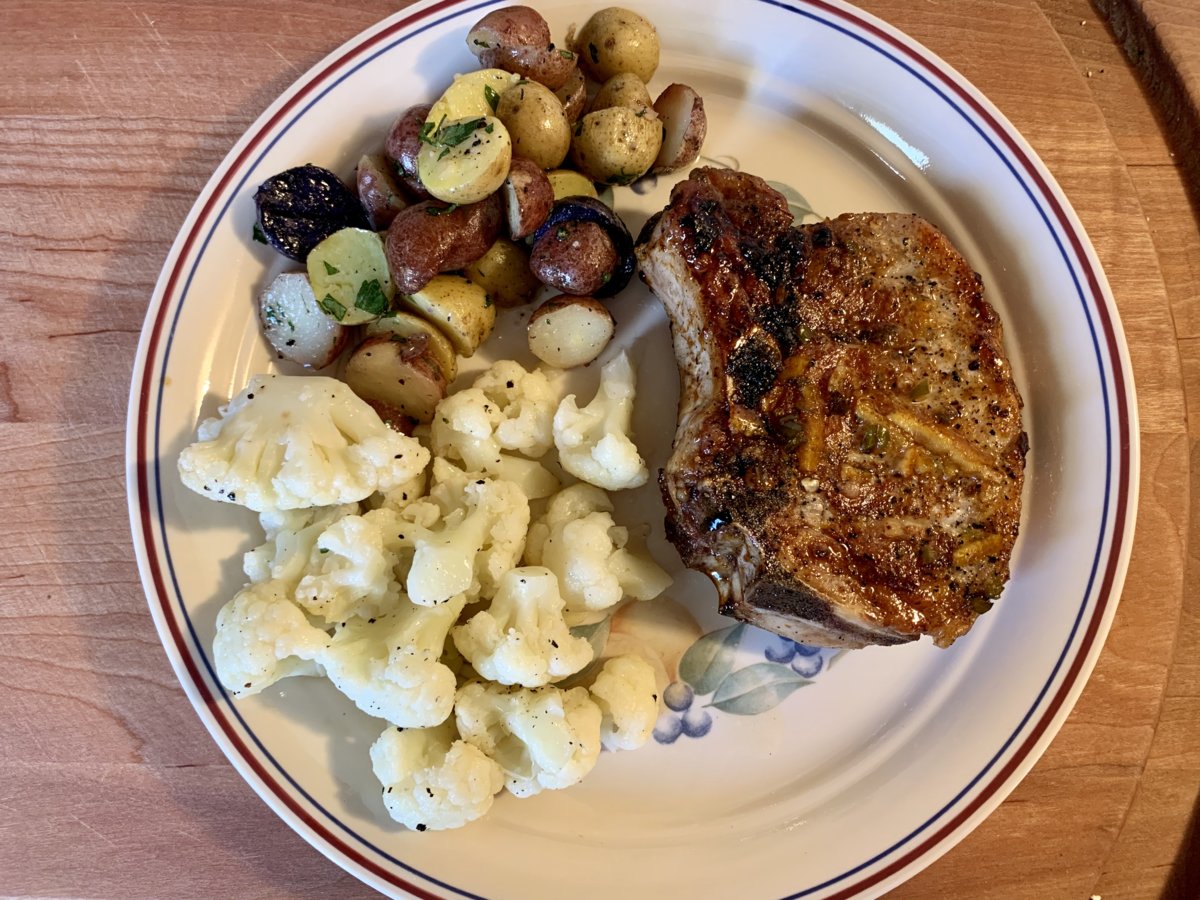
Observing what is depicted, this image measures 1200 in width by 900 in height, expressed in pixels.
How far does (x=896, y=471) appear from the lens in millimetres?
1726

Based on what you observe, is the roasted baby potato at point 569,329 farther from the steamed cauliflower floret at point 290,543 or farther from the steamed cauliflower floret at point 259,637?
the steamed cauliflower floret at point 259,637

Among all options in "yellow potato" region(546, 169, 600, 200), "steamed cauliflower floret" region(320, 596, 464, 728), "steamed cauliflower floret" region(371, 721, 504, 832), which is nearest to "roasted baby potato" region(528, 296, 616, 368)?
"yellow potato" region(546, 169, 600, 200)

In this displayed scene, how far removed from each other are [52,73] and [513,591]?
213 centimetres

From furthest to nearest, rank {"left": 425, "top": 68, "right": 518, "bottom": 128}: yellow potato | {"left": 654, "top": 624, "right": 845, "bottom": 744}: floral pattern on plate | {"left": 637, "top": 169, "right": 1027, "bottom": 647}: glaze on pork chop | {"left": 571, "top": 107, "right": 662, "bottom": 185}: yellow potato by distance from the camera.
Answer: {"left": 654, "top": 624, "right": 845, "bottom": 744}: floral pattern on plate, {"left": 571, "top": 107, "right": 662, "bottom": 185}: yellow potato, {"left": 425, "top": 68, "right": 518, "bottom": 128}: yellow potato, {"left": 637, "top": 169, "right": 1027, "bottom": 647}: glaze on pork chop

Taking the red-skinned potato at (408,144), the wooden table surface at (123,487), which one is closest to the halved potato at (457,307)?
the red-skinned potato at (408,144)

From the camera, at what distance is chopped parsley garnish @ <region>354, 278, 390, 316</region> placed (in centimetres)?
190

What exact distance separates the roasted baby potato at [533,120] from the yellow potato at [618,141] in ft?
0.23

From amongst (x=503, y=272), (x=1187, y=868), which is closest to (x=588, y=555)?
(x=503, y=272)

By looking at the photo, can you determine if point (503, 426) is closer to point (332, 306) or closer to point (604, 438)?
point (604, 438)

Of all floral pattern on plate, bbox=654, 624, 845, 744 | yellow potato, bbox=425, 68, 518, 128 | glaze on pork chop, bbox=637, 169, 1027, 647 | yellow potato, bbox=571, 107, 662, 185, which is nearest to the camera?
glaze on pork chop, bbox=637, 169, 1027, 647

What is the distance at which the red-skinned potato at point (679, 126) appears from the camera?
6.51 feet

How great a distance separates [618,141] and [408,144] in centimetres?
56

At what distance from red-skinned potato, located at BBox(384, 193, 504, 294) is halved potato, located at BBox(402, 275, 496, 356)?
54 mm

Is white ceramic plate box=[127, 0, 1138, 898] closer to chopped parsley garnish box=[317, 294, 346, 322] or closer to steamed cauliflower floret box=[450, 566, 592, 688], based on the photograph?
chopped parsley garnish box=[317, 294, 346, 322]
